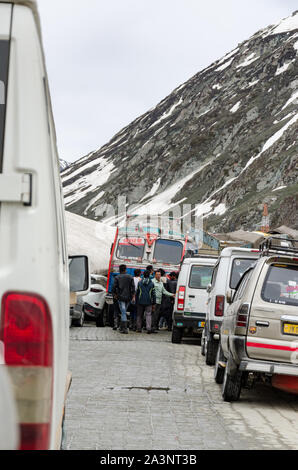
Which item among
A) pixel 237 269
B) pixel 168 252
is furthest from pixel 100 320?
pixel 237 269

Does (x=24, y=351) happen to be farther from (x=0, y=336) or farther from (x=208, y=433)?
(x=208, y=433)

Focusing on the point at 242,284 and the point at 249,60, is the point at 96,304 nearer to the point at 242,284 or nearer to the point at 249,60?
the point at 242,284

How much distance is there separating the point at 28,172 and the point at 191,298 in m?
16.0

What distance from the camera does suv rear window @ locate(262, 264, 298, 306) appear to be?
8.88 m

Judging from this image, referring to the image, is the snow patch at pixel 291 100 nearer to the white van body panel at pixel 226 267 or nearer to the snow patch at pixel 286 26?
the snow patch at pixel 286 26

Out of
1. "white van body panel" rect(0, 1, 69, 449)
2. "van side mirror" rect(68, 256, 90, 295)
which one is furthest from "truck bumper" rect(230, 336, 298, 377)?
"white van body panel" rect(0, 1, 69, 449)

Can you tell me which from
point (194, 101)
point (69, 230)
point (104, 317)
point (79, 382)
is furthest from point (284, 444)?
point (194, 101)

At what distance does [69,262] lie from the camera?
16.9ft

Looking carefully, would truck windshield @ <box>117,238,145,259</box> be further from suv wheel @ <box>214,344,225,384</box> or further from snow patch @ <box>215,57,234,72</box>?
snow patch @ <box>215,57,234,72</box>

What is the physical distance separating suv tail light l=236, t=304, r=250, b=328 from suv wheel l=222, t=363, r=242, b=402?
59 centimetres

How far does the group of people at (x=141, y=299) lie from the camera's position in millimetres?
20328

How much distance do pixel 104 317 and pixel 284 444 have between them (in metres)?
16.5

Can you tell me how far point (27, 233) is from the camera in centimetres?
275

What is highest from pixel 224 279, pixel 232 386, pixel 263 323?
pixel 224 279
